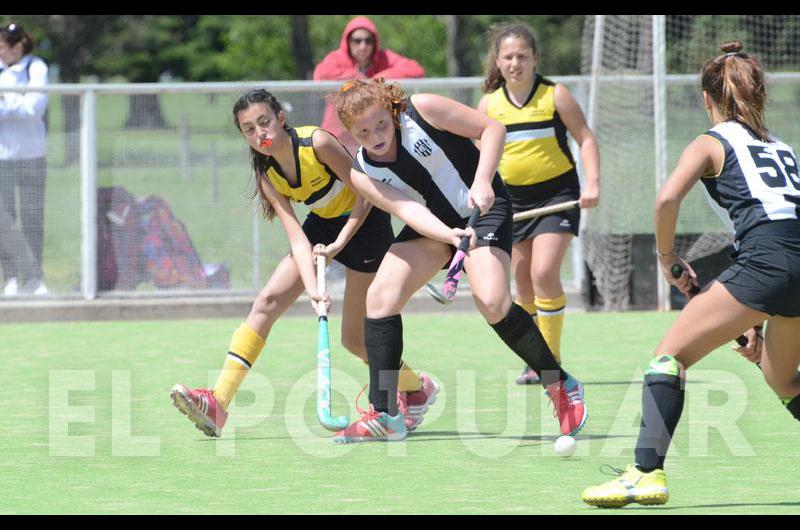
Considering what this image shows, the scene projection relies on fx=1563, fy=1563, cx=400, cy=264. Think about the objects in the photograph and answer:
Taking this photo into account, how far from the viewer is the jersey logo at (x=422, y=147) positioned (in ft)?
20.1

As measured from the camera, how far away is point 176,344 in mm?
10008

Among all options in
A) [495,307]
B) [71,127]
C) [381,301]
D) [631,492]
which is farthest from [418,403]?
[71,127]

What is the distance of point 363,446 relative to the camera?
20.3 feet

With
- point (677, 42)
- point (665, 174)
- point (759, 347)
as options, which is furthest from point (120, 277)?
point (677, 42)

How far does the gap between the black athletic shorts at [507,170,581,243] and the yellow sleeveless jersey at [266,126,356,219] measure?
1564 mm

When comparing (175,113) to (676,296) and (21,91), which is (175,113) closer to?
(21,91)

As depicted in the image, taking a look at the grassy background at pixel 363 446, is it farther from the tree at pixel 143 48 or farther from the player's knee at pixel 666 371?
the tree at pixel 143 48

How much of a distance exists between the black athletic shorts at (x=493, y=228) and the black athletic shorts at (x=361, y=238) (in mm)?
369

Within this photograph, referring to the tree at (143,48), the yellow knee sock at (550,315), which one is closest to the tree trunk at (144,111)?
the yellow knee sock at (550,315)

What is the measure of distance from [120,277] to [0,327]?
0.94m

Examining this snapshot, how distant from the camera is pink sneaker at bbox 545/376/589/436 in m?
6.11

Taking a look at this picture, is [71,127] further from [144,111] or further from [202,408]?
[202,408]

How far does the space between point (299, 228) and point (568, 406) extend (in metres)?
1.34

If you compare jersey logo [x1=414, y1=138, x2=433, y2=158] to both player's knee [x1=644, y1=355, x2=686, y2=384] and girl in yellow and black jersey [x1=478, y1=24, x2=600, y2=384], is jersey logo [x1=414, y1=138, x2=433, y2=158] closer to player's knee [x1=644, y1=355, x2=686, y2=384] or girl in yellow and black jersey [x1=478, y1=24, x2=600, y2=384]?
player's knee [x1=644, y1=355, x2=686, y2=384]
